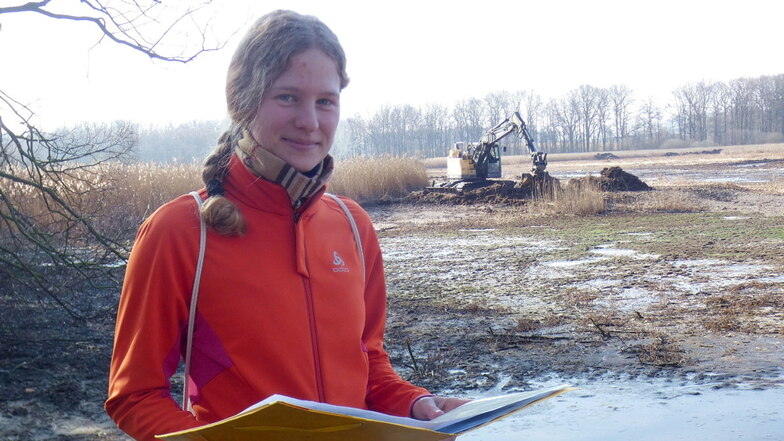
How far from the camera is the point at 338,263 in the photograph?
78.2 inches

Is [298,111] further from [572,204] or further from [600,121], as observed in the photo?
[600,121]

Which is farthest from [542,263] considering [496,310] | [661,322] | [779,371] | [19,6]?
[19,6]

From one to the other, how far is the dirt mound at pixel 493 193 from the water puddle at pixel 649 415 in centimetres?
1747

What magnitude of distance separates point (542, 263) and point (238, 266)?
1059cm

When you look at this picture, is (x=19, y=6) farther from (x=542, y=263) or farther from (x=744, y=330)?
(x=542, y=263)

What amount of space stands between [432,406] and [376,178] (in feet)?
84.2

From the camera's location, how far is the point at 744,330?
731 centimetres

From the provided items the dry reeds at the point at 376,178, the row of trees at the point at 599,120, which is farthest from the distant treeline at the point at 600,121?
the dry reeds at the point at 376,178

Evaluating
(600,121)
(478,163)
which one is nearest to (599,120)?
(600,121)

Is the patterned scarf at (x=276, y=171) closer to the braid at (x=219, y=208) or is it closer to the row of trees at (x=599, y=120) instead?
the braid at (x=219, y=208)

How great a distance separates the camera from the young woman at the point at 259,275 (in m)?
1.71

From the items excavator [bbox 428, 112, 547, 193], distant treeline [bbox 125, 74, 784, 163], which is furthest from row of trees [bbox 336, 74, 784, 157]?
excavator [bbox 428, 112, 547, 193]

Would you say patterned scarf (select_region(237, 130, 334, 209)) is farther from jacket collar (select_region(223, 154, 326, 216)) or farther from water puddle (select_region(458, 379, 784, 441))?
water puddle (select_region(458, 379, 784, 441))

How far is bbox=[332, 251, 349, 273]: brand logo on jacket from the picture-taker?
1973mm
